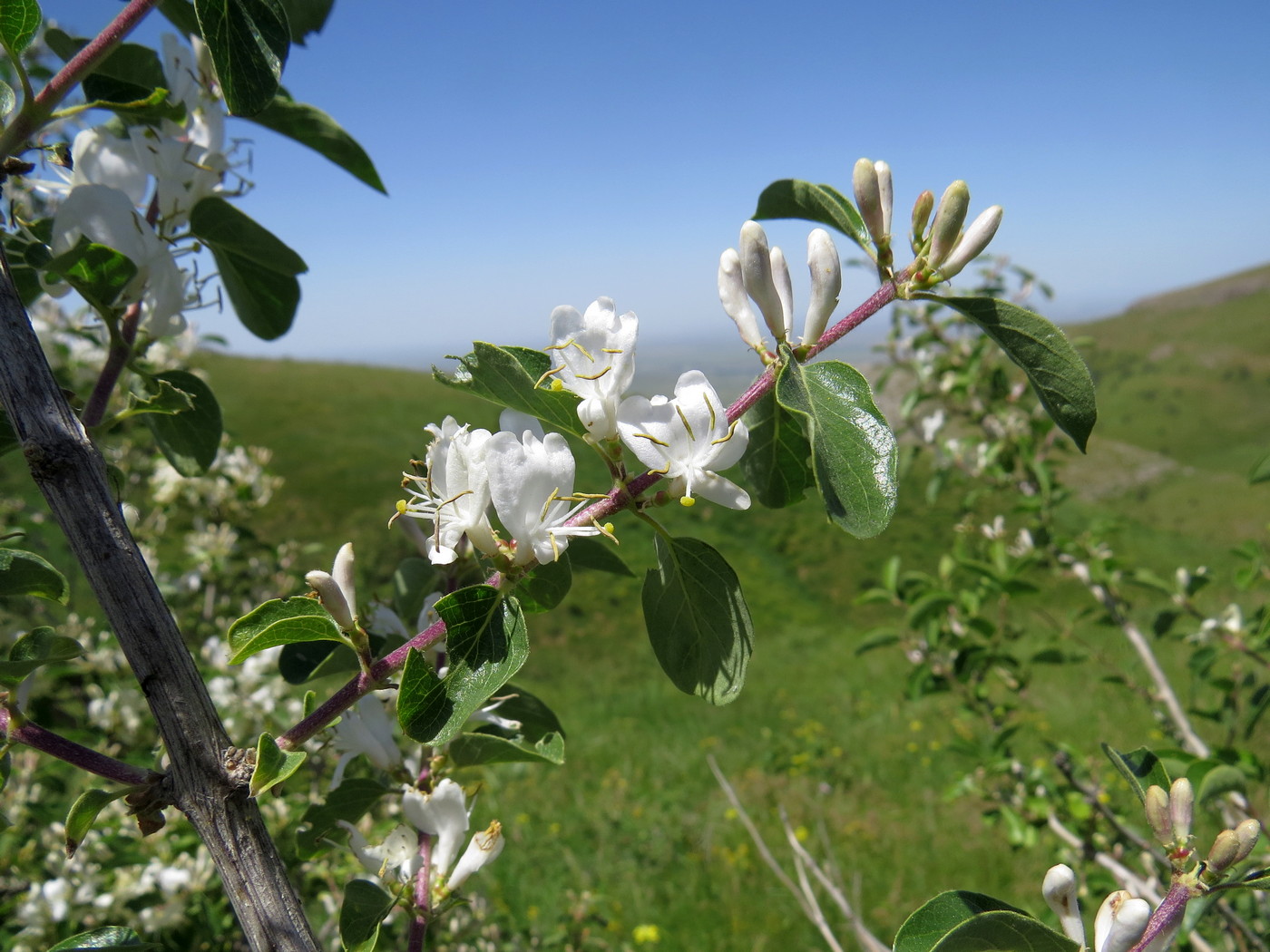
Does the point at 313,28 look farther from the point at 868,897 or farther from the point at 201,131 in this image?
the point at 868,897

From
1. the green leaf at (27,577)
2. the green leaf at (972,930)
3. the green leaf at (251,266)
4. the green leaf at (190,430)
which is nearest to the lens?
the green leaf at (972,930)

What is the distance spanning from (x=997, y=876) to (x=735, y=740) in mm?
2745

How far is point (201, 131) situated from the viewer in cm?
107

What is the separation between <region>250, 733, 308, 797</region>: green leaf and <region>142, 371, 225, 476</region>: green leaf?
2.22ft

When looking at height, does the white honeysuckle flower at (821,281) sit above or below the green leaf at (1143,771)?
above

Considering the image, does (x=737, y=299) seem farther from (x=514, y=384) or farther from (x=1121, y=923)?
(x=1121, y=923)

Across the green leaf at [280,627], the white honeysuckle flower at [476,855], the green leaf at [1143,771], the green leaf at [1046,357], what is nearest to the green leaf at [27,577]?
the green leaf at [280,627]

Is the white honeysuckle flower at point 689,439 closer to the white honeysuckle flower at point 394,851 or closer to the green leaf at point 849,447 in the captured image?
the green leaf at point 849,447

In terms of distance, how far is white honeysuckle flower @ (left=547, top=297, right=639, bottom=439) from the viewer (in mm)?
697

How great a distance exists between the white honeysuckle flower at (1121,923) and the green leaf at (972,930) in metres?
0.04

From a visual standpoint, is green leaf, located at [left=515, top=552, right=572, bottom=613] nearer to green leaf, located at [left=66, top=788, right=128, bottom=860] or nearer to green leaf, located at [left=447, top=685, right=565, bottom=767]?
green leaf, located at [left=447, top=685, right=565, bottom=767]

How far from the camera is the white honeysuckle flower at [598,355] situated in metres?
0.70

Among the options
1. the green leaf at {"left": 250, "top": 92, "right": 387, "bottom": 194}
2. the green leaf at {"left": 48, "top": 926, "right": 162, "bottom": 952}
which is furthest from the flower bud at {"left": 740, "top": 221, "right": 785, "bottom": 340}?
the green leaf at {"left": 48, "top": 926, "right": 162, "bottom": 952}

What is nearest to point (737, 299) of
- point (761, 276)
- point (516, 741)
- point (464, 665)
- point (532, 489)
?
point (761, 276)
